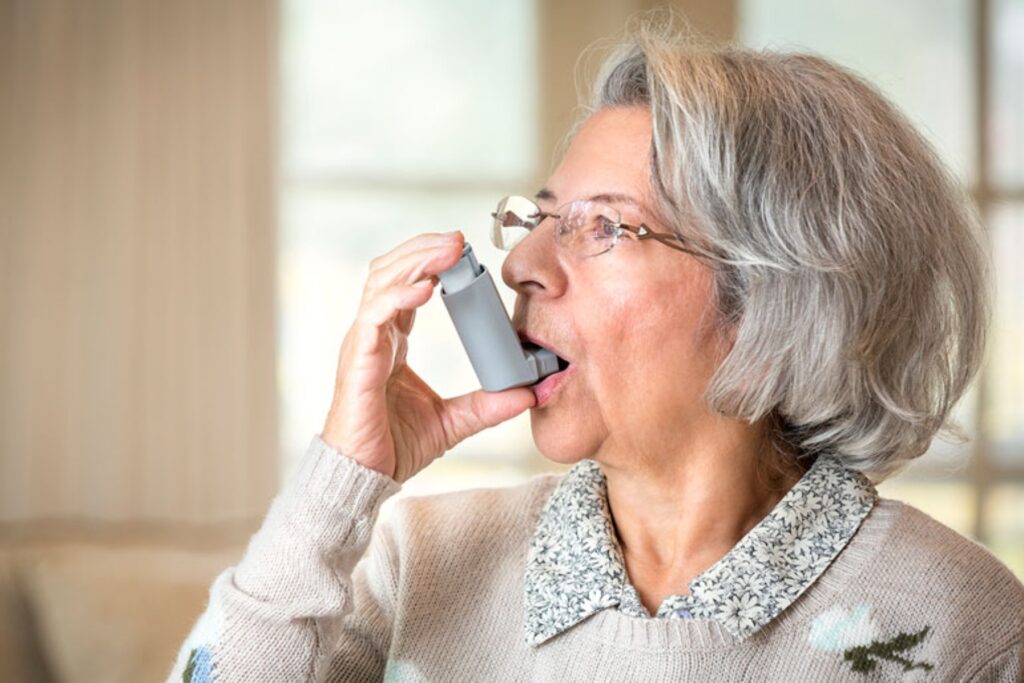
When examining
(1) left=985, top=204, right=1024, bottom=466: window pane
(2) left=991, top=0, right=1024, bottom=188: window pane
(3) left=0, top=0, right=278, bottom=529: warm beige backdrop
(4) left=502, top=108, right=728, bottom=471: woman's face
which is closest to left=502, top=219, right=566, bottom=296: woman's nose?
(4) left=502, top=108, right=728, bottom=471: woman's face

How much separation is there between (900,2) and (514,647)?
395 cm

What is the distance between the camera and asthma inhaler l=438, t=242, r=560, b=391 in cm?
136

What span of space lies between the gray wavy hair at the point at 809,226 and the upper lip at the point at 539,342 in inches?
6.8

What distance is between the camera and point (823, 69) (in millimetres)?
1411

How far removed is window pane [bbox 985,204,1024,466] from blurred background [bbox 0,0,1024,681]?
0.39 metres

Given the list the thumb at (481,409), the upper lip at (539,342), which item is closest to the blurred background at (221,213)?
the thumb at (481,409)

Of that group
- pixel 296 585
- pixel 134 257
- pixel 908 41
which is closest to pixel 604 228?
pixel 296 585

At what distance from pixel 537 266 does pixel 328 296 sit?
3066mm

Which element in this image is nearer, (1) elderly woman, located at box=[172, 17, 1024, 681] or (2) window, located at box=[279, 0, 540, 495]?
(1) elderly woman, located at box=[172, 17, 1024, 681]

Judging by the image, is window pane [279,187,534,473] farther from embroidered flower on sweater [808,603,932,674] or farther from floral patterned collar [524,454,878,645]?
embroidered flower on sweater [808,603,932,674]

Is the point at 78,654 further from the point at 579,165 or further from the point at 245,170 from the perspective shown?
the point at 245,170

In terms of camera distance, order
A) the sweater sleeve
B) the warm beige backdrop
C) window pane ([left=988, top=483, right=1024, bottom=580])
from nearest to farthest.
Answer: the sweater sleeve, the warm beige backdrop, window pane ([left=988, top=483, right=1024, bottom=580])

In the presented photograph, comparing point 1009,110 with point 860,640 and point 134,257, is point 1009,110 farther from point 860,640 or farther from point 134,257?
point 860,640

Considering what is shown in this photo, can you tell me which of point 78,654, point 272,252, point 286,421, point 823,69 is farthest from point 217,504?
point 823,69
